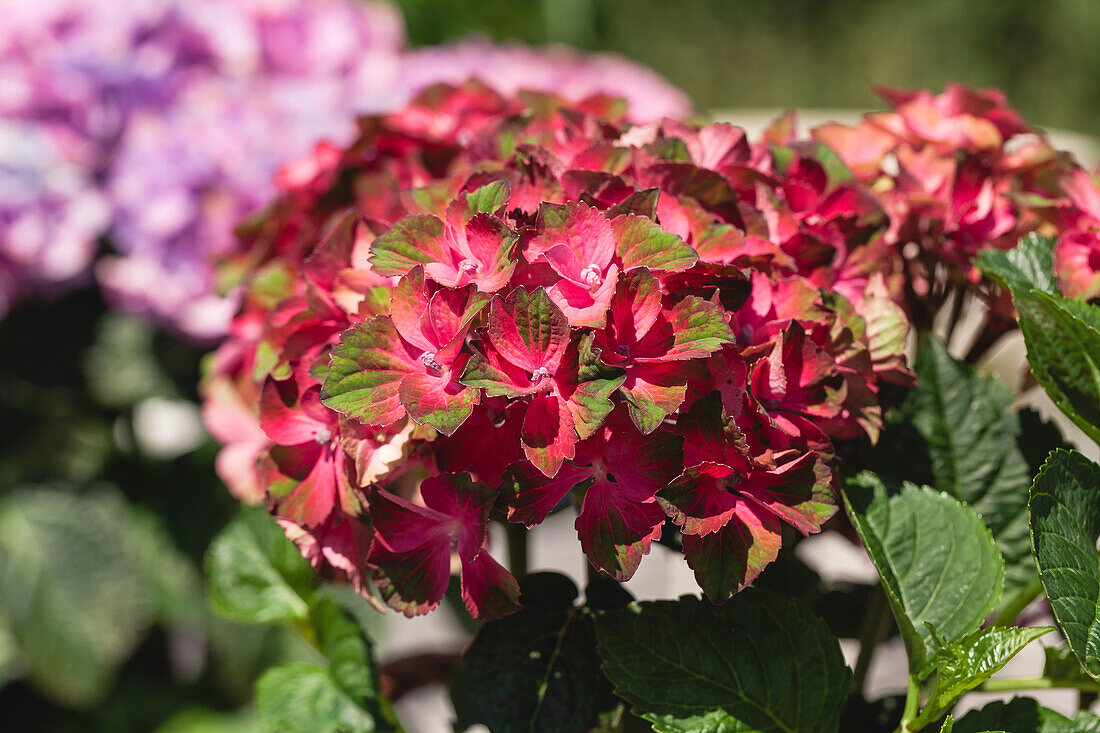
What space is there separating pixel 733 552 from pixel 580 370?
0.11 meters

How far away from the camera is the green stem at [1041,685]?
0.51 meters

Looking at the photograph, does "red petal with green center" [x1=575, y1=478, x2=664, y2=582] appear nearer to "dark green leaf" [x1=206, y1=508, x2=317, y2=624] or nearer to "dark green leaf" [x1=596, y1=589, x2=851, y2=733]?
"dark green leaf" [x1=596, y1=589, x2=851, y2=733]

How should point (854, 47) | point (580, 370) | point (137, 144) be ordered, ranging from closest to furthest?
point (580, 370) → point (137, 144) → point (854, 47)

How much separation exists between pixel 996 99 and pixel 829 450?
0.35 metres

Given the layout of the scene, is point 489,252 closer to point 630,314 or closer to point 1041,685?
point 630,314

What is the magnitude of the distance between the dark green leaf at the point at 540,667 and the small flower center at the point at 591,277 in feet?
0.61

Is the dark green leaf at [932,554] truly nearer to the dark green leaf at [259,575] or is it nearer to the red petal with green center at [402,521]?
the red petal with green center at [402,521]

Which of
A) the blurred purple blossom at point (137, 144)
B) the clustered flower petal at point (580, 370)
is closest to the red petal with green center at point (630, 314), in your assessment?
the clustered flower petal at point (580, 370)

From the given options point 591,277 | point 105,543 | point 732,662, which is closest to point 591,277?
point 591,277

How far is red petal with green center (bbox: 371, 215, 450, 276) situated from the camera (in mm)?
474

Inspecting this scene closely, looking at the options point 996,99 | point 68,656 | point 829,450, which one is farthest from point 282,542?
point 68,656

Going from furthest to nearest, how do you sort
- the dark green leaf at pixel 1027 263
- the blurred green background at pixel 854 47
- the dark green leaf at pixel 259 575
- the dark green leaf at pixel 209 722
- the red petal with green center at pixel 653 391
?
1. the blurred green background at pixel 854 47
2. the dark green leaf at pixel 209 722
3. the dark green leaf at pixel 259 575
4. the dark green leaf at pixel 1027 263
5. the red petal with green center at pixel 653 391

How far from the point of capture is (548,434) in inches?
16.9

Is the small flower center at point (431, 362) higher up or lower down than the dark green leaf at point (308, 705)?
higher up
